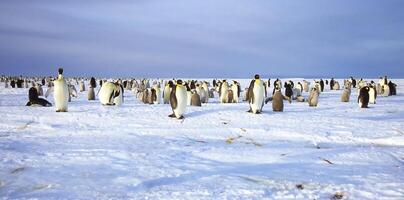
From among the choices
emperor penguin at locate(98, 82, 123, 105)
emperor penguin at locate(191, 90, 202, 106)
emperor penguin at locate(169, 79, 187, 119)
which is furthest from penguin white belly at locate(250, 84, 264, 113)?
emperor penguin at locate(98, 82, 123, 105)

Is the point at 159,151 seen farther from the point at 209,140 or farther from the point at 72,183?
the point at 72,183

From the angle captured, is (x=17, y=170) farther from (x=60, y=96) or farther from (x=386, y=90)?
(x=386, y=90)

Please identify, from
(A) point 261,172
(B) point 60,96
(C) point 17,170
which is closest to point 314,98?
(B) point 60,96

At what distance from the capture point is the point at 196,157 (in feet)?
27.0

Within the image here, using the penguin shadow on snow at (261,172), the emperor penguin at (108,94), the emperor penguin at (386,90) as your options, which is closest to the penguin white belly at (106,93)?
the emperor penguin at (108,94)

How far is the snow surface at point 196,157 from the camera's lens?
19.8ft

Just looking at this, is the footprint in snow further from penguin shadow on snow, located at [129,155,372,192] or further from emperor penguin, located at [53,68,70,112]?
emperor penguin, located at [53,68,70,112]

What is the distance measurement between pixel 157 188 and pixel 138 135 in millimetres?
4446

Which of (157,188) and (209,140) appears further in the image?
(209,140)

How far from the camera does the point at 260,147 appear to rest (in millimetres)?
9562

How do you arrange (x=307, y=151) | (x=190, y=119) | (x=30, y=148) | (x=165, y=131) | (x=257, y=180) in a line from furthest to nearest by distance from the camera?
1. (x=190, y=119)
2. (x=165, y=131)
3. (x=307, y=151)
4. (x=30, y=148)
5. (x=257, y=180)

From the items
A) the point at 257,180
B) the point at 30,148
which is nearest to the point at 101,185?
the point at 257,180

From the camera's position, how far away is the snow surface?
603cm

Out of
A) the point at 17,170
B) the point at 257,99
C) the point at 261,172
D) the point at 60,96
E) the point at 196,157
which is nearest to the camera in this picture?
the point at 17,170
